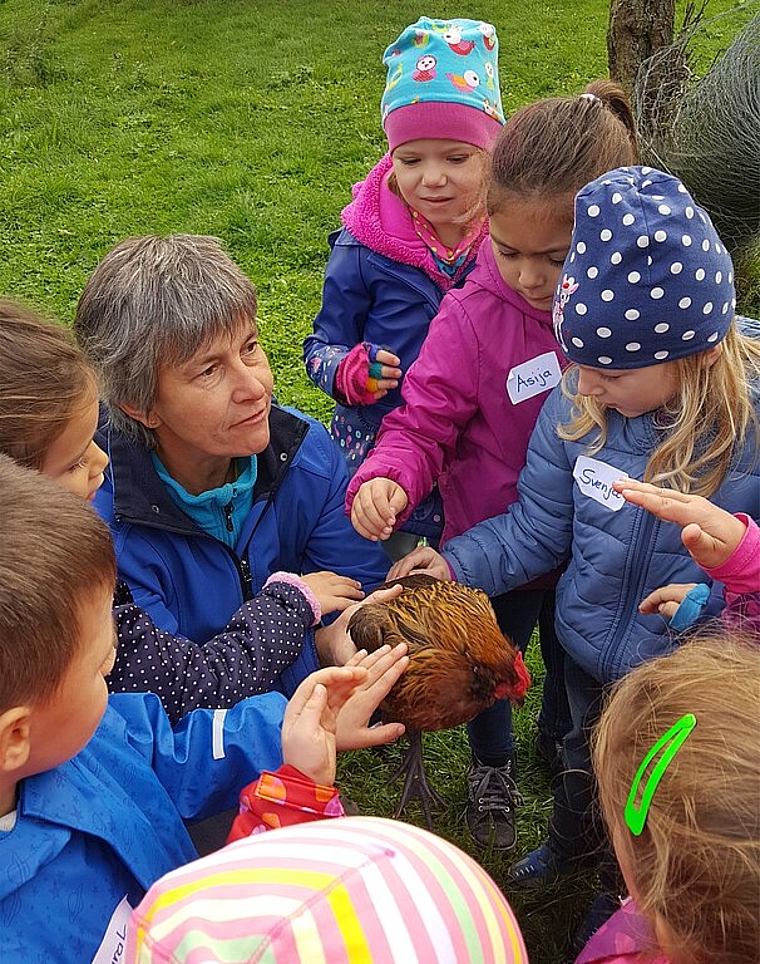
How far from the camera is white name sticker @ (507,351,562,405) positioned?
2680mm

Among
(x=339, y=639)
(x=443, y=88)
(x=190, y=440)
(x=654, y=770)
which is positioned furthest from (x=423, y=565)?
(x=443, y=88)

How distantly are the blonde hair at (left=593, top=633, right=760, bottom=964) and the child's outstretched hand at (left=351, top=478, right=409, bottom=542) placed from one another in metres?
1.19

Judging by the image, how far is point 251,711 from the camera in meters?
2.01

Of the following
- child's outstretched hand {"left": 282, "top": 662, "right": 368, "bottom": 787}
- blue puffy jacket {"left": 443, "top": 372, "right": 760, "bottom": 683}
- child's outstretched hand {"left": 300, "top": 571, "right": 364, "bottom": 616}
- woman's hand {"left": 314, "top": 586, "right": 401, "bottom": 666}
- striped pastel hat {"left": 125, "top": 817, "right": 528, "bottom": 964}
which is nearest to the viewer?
striped pastel hat {"left": 125, "top": 817, "right": 528, "bottom": 964}

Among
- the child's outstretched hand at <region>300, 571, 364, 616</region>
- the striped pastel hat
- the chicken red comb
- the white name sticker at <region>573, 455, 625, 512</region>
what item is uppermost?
the striped pastel hat

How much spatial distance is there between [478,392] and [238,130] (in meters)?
8.07

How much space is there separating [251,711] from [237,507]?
0.69m

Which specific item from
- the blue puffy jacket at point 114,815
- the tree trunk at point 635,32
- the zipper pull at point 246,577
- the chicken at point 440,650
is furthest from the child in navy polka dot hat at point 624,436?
the tree trunk at point 635,32

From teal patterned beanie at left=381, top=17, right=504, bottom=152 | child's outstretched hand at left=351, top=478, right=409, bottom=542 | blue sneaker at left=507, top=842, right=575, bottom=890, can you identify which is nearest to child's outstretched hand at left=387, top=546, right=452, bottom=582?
child's outstretched hand at left=351, top=478, right=409, bottom=542

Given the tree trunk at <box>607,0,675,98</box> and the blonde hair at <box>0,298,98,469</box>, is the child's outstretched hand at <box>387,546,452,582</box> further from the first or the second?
the tree trunk at <box>607,0,675,98</box>

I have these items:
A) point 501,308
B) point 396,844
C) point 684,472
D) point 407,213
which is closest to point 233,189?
point 407,213

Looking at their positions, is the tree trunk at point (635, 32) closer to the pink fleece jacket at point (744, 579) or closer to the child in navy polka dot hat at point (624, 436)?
the child in navy polka dot hat at point (624, 436)

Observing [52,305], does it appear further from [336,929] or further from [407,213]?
[336,929]

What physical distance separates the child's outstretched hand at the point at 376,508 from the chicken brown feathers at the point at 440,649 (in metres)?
0.24
